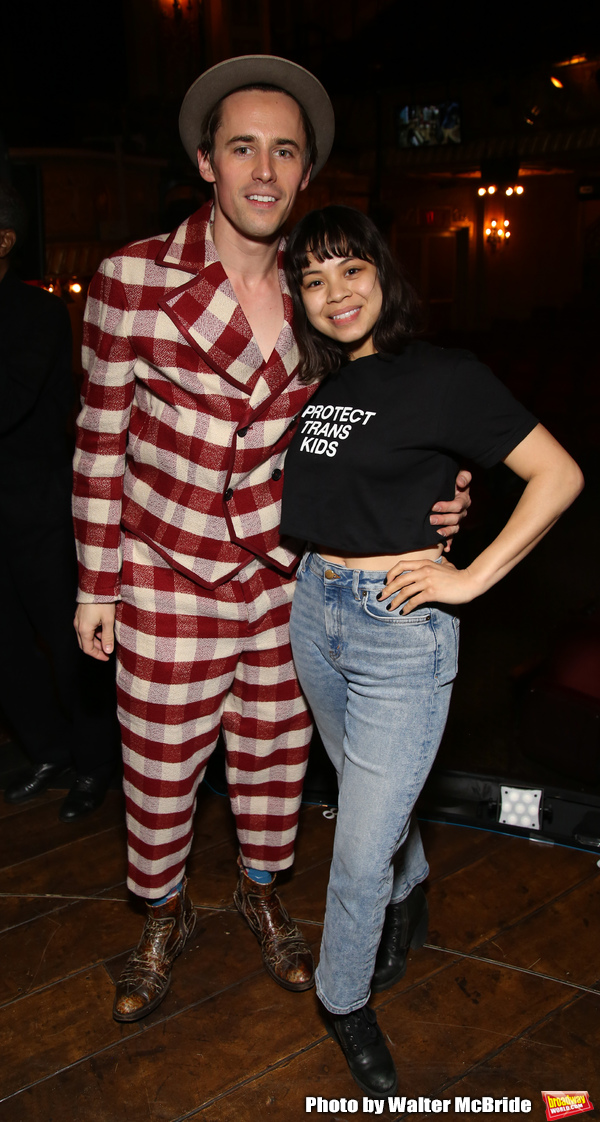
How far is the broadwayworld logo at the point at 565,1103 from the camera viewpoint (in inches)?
59.9

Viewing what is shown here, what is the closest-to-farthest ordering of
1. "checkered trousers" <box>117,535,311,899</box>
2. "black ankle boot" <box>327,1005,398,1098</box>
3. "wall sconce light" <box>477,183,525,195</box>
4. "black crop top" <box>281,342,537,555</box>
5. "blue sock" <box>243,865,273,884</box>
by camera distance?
"black crop top" <box>281,342,537,555</box> → "black ankle boot" <box>327,1005,398,1098</box> → "checkered trousers" <box>117,535,311,899</box> → "blue sock" <box>243,865,273,884</box> → "wall sconce light" <box>477,183,525,195</box>

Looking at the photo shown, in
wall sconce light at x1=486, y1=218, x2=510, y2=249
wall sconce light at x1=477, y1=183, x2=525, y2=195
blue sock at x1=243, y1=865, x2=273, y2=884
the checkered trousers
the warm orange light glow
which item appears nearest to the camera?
the checkered trousers

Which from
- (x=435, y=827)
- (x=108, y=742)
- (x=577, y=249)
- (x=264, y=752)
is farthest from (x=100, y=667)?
(x=577, y=249)

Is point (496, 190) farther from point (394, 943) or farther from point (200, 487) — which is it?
point (394, 943)

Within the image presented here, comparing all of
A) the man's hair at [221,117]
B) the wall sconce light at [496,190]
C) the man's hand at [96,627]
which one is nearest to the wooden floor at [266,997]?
the man's hand at [96,627]

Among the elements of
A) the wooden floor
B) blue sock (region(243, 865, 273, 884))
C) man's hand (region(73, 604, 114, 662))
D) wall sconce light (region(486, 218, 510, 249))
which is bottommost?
the wooden floor

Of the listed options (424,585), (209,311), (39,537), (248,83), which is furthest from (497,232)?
(424,585)

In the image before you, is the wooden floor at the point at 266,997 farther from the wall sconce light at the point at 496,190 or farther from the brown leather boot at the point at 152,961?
the wall sconce light at the point at 496,190

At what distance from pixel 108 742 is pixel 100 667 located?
218 millimetres

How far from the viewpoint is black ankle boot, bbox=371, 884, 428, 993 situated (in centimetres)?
181

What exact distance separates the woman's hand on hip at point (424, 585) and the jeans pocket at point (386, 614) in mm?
10

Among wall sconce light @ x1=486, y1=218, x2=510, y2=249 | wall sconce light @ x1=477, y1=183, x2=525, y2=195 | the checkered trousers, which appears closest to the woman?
the checkered trousers

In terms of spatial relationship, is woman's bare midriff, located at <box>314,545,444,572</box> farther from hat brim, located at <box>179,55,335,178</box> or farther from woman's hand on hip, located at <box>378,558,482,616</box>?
hat brim, located at <box>179,55,335,178</box>

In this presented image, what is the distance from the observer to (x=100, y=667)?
248 cm
